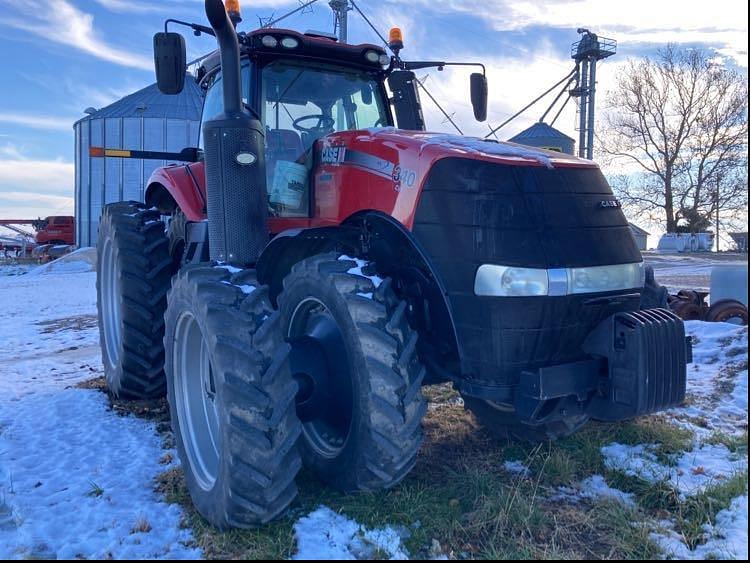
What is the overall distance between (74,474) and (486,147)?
290 centimetres

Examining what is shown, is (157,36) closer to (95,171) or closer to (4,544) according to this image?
(4,544)

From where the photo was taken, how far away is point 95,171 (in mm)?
28797

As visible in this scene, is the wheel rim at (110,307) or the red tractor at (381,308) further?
the wheel rim at (110,307)

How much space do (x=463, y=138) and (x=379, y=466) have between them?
180 cm

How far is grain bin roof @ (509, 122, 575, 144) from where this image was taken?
105ft

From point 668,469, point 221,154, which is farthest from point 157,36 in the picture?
point 668,469

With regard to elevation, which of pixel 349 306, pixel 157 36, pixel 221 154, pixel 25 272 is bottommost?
pixel 25 272

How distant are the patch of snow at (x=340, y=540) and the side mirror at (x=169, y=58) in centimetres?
257

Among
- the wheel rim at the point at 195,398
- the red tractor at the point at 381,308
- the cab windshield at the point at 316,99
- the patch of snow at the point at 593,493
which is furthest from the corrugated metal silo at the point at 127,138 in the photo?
the patch of snow at the point at 593,493

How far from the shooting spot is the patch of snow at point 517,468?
12.0ft

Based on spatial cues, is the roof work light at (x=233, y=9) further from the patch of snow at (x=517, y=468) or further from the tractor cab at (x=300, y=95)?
the patch of snow at (x=517, y=468)

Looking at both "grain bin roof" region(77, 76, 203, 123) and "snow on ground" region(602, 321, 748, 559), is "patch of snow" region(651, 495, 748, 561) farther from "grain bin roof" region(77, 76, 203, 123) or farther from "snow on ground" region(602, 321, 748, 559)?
"grain bin roof" region(77, 76, 203, 123)

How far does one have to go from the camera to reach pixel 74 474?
146 inches

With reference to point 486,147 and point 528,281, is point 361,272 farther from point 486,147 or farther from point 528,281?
point 486,147
